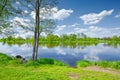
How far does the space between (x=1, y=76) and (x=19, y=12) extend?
8717 millimetres

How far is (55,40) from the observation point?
167000 mm

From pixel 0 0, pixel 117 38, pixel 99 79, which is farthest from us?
pixel 117 38

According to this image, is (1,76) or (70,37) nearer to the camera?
(1,76)

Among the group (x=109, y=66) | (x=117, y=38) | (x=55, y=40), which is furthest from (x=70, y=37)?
(x=109, y=66)

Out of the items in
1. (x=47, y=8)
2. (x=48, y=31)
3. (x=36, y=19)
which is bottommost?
(x=48, y=31)

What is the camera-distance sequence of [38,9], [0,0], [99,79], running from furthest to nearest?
[38,9], [0,0], [99,79]

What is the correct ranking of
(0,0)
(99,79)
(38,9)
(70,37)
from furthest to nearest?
(70,37) → (38,9) → (0,0) → (99,79)

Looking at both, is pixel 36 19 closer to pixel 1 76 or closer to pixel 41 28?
pixel 41 28

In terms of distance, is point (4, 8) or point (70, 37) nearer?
point (4, 8)

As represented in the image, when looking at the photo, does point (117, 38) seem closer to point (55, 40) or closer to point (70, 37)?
point (70, 37)

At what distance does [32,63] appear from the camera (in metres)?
19.7

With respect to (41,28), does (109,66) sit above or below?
below

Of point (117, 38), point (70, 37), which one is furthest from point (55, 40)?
point (117, 38)

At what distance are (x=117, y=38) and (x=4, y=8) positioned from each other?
17273 centimetres
